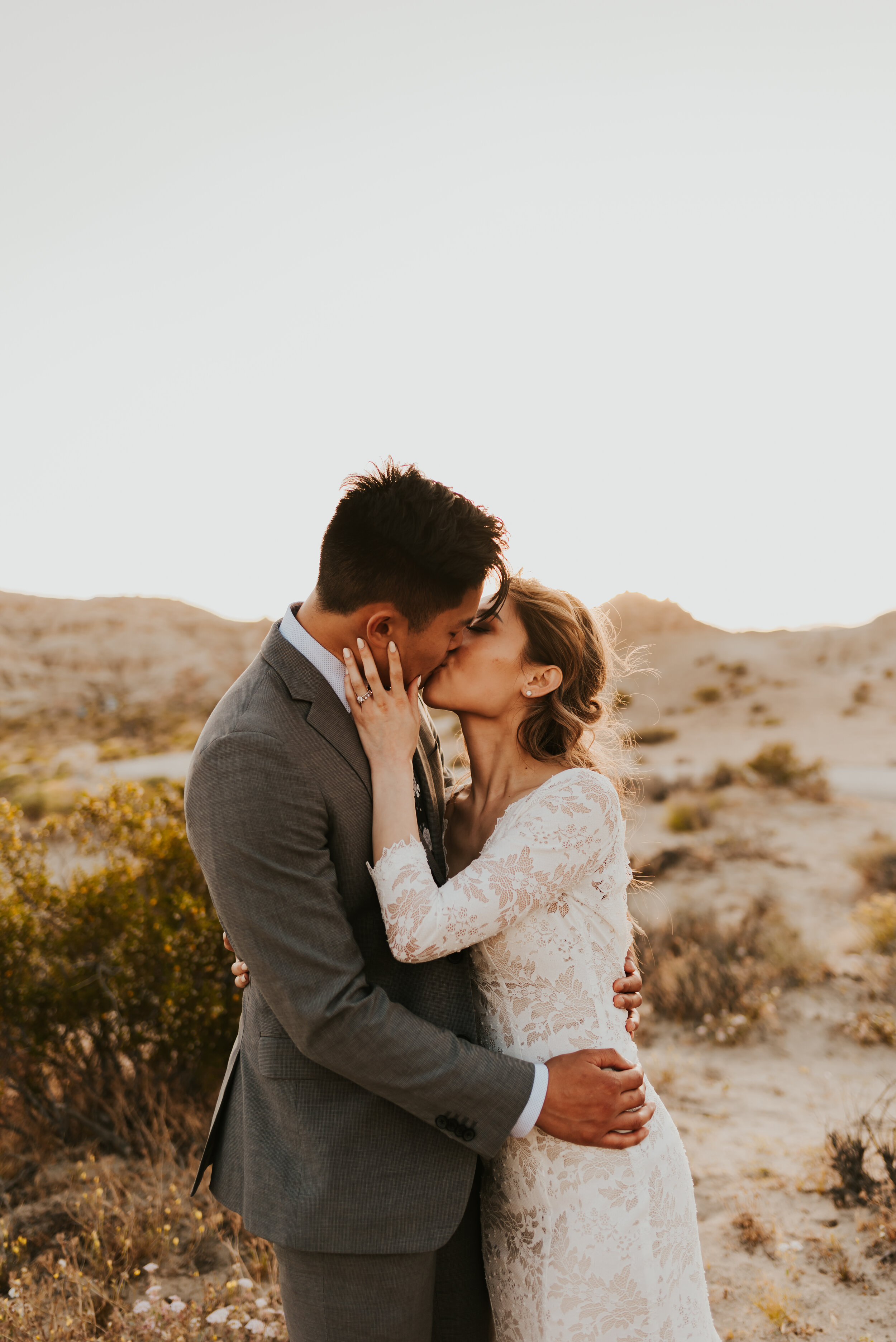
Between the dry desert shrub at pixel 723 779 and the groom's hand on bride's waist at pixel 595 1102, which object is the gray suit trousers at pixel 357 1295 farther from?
the dry desert shrub at pixel 723 779

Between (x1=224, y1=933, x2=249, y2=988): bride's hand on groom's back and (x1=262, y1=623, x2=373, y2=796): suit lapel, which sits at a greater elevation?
(x1=262, y1=623, x2=373, y2=796): suit lapel

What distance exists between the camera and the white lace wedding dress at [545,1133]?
192cm

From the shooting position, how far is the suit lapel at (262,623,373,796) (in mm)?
1847

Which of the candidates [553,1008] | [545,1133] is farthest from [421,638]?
[545,1133]

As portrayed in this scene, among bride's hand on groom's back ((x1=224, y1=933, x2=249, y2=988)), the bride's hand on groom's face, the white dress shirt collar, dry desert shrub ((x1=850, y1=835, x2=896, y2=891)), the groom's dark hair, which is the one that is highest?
the groom's dark hair

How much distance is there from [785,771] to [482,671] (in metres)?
14.9

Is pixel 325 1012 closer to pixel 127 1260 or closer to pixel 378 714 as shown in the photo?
pixel 378 714

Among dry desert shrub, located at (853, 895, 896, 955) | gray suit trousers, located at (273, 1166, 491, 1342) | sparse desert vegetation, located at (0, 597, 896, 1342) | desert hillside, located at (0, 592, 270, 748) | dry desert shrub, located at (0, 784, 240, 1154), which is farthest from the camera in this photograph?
desert hillside, located at (0, 592, 270, 748)

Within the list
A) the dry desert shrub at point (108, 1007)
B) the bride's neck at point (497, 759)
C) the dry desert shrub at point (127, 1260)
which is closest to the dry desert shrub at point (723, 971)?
the dry desert shrub at point (108, 1007)

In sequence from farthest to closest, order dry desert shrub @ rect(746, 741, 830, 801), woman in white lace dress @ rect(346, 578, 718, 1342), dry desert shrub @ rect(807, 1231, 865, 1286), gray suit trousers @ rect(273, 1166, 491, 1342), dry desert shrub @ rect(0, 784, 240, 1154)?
dry desert shrub @ rect(746, 741, 830, 801)
dry desert shrub @ rect(0, 784, 240, 1154)
dry desert shrub @ rect(807, 1231, 865, 1286)
woman in white lace dress @ rect(346, 578, 718, 1342)
gray suit trousers @ rect(273, 1166, 491, 1342)

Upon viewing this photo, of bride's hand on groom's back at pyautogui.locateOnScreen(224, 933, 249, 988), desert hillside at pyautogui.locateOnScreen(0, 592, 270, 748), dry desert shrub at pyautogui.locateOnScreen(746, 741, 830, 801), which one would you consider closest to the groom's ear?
bride's hand on groom's back at pyautogui.locateOnScreen(224, 933, 249, 988)

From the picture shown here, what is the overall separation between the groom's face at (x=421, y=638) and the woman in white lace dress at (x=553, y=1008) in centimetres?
4

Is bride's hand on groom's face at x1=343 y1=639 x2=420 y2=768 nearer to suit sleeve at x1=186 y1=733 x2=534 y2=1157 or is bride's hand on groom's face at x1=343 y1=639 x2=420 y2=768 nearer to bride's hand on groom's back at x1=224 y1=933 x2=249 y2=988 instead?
suit sleeve at x1=186 y1=733 x2=534 y2=1157

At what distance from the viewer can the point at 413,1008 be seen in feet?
6.25
